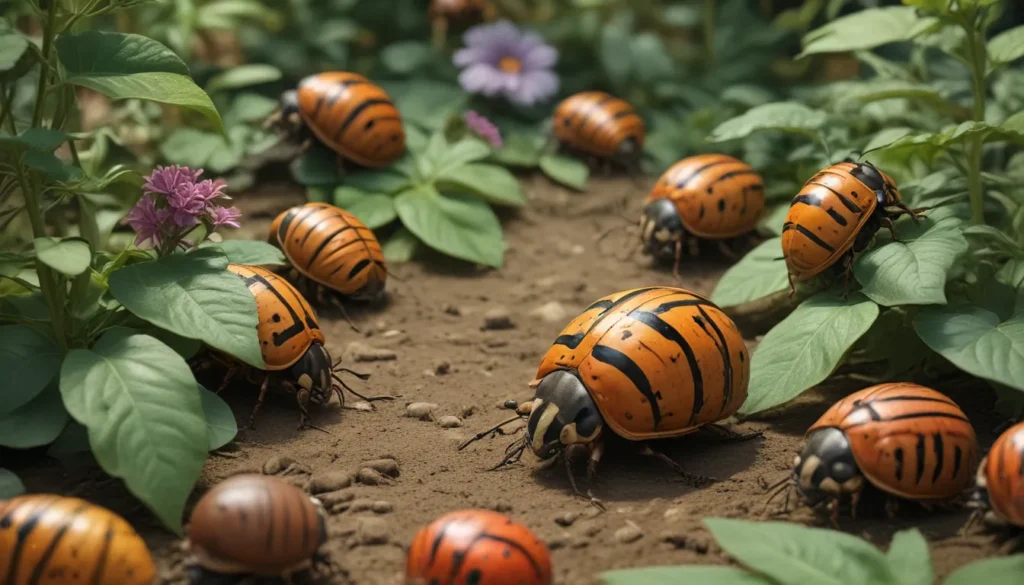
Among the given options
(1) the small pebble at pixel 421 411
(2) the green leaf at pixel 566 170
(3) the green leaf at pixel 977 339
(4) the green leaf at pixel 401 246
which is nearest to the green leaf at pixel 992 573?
(3) the green leaf at pixel 977 339

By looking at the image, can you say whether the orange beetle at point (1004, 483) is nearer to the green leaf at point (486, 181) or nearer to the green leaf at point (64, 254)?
the green leaf at point (64, 254)

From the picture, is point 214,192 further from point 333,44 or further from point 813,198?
point 333,44

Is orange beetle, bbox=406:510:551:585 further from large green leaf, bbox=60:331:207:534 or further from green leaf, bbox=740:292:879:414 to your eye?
green leaf, bbox=740:292:879:414

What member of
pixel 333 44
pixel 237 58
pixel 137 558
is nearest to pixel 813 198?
pixel 137 558

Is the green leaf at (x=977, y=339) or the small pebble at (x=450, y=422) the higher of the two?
the green leaf at (x=977, y=339)

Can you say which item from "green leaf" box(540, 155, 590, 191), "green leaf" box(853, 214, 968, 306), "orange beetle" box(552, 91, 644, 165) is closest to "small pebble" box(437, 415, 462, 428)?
"green leaf" box(853, 214, 968, 306)
